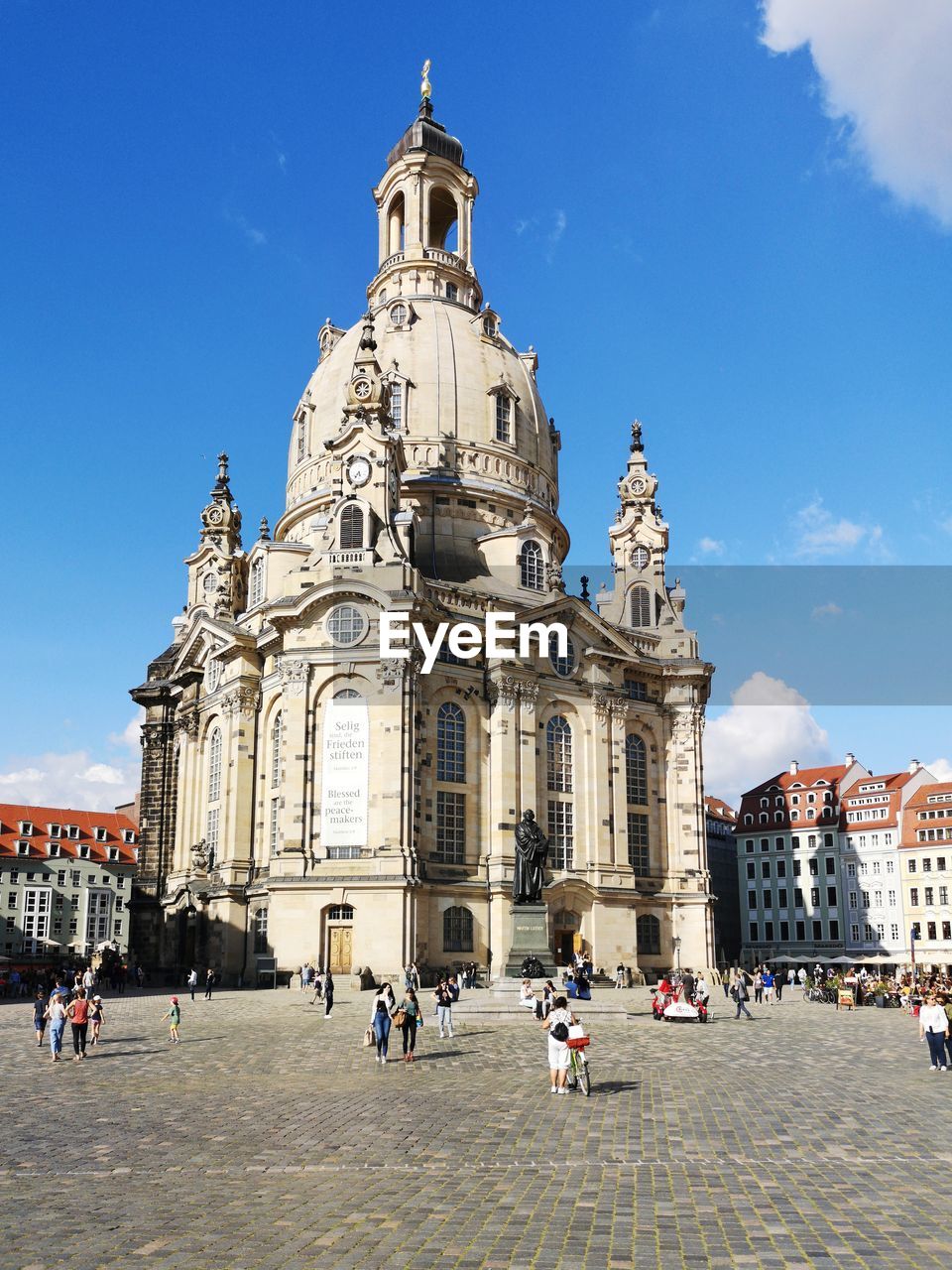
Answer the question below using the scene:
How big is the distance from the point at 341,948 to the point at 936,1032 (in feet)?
117

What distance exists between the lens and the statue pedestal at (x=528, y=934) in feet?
148

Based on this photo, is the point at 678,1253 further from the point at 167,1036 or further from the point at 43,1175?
the point at 167,1036

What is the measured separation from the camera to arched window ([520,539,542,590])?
234 ft

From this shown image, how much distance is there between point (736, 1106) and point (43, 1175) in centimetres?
1185

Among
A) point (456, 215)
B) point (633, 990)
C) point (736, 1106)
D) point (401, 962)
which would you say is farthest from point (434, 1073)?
point (456, 215)

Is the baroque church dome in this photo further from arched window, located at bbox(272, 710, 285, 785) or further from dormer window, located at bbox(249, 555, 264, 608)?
arched window, located at bbox(272, 710, 285, 785)

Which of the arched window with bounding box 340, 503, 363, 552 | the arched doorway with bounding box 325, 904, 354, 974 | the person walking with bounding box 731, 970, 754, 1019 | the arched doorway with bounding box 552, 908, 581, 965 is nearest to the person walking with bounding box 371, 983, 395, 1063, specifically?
the person walking with bounding box 731, 970, 754, 1019

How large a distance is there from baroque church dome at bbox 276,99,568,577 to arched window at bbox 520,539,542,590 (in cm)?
89

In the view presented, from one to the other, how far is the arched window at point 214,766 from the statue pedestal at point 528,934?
29731 millimetres

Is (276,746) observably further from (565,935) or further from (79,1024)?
(79,1024)

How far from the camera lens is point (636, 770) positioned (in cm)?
7269

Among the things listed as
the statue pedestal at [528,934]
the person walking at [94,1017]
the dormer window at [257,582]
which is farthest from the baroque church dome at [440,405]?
the person walking at [94,1017]

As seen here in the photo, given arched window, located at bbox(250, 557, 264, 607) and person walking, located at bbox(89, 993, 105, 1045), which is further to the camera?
arched window, located at bbox(250, 557, 264, 607)

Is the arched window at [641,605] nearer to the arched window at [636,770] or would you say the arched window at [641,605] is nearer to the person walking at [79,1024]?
the arched window at [636,770]
